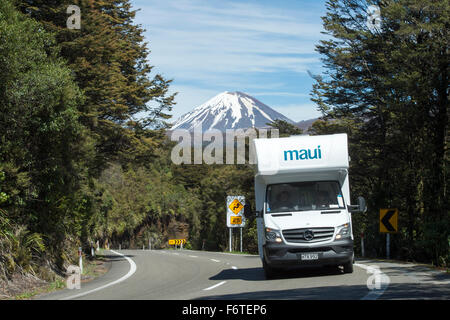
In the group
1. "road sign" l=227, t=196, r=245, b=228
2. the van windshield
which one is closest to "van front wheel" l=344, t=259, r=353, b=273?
the van windshield

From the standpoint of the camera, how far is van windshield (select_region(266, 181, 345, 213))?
14812 mm

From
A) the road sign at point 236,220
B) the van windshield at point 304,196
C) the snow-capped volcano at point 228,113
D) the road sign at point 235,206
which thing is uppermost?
the snow-capped volcano at point 228,113

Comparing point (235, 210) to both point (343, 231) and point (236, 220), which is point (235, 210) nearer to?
point (236, 220)

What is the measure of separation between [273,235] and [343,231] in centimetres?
177

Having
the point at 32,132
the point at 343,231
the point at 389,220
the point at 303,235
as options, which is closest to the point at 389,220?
the point at 389,220

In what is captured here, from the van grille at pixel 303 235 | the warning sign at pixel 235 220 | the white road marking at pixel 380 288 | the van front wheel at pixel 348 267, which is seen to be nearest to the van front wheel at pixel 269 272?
the van grille at pixel 303 235

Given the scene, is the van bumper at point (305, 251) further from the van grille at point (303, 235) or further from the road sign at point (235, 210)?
the road sign at point (235, 210)

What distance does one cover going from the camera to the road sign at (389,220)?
2336 centimetres

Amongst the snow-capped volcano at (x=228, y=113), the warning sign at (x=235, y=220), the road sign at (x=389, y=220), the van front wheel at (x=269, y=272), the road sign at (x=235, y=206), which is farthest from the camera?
the snow-capped volcano at (x=228, y=113)

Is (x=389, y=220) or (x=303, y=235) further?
(x=389, y=220)

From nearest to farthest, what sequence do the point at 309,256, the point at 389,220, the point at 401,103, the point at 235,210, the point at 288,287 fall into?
the point at 288,287 → the point at 309,256 → the point at 389,220 → the point at 401,103 → the point at 235,210

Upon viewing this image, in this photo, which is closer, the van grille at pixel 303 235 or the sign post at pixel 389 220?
the van grille at pixel 303 235

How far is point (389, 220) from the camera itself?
23.5 meters

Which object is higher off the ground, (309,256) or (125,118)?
(125,118)
